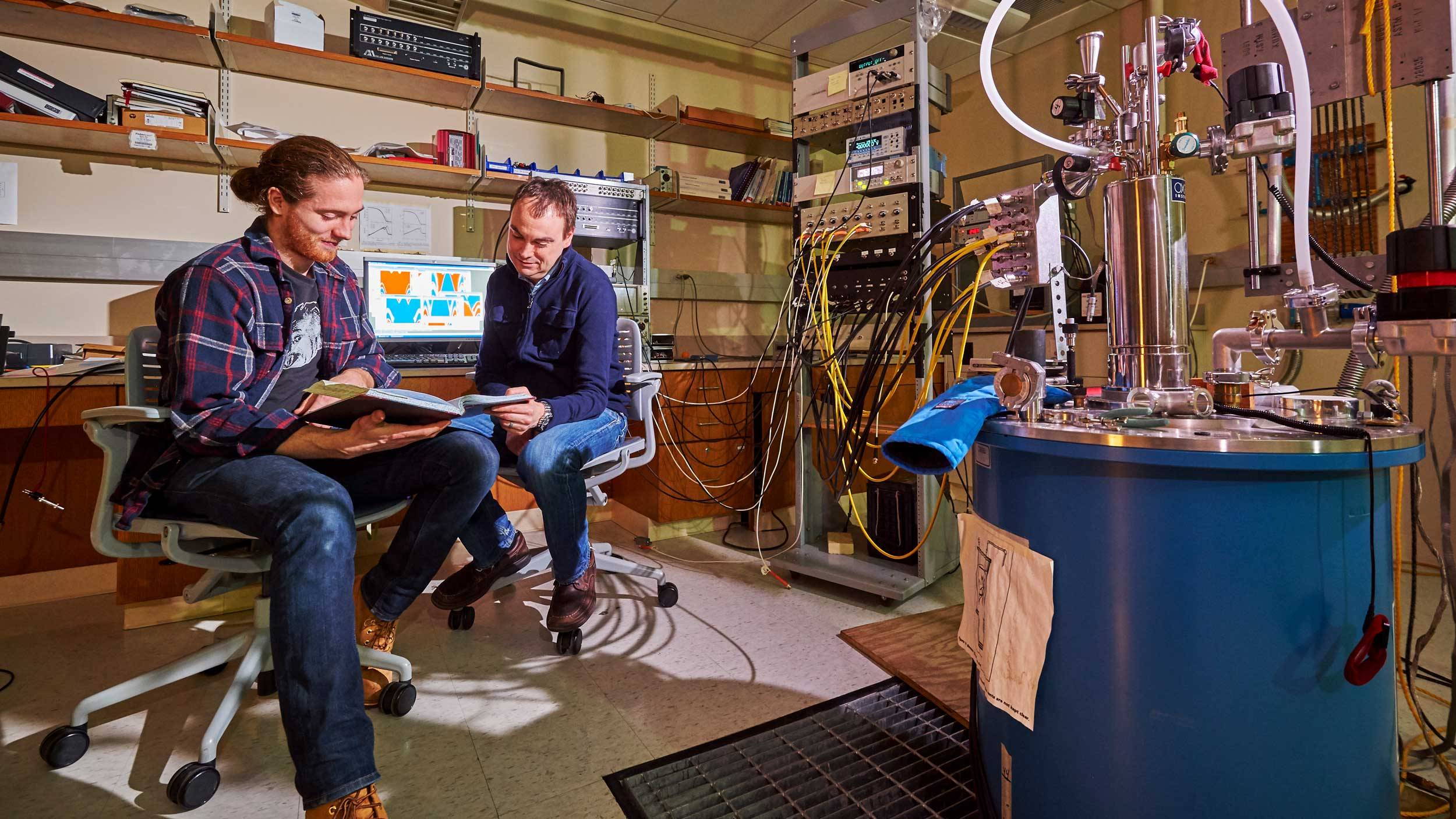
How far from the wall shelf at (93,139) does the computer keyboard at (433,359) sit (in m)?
0.88

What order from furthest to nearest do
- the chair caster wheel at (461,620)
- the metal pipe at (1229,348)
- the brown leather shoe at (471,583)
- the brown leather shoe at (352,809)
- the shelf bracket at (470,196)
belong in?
1. the shelf bracket at (470,196)
2. the chair caster wheel at (461,620)
3. the brown leather shoe at (471,583)
4. the metal pipe at (1229,348)
5. the brown leather shoe at (352,809)

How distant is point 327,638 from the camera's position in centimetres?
91

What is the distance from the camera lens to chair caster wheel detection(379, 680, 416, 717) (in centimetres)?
127

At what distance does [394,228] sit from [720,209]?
143 cm

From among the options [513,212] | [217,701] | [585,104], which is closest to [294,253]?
[513,212]

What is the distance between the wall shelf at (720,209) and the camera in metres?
3.02

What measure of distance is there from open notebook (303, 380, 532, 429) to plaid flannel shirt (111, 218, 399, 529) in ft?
0.33

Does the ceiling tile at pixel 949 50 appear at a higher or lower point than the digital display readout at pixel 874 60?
higher

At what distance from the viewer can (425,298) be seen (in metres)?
2.34

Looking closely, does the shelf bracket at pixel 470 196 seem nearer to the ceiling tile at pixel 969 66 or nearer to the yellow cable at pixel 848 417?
the yellow cable at pixel 848 417

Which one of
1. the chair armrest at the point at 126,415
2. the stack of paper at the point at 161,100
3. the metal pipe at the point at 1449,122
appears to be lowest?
the chair armrest at the point at 126,415

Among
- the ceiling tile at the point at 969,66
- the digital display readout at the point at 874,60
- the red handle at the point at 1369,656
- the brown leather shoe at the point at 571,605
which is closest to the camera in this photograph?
the red handle at the point at 1369,656

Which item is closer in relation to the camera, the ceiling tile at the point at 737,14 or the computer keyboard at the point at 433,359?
the computer keyboard at the point at 433,359

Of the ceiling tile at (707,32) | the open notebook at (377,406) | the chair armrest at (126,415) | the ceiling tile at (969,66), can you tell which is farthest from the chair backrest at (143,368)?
the ceiling tile at (969,66)
